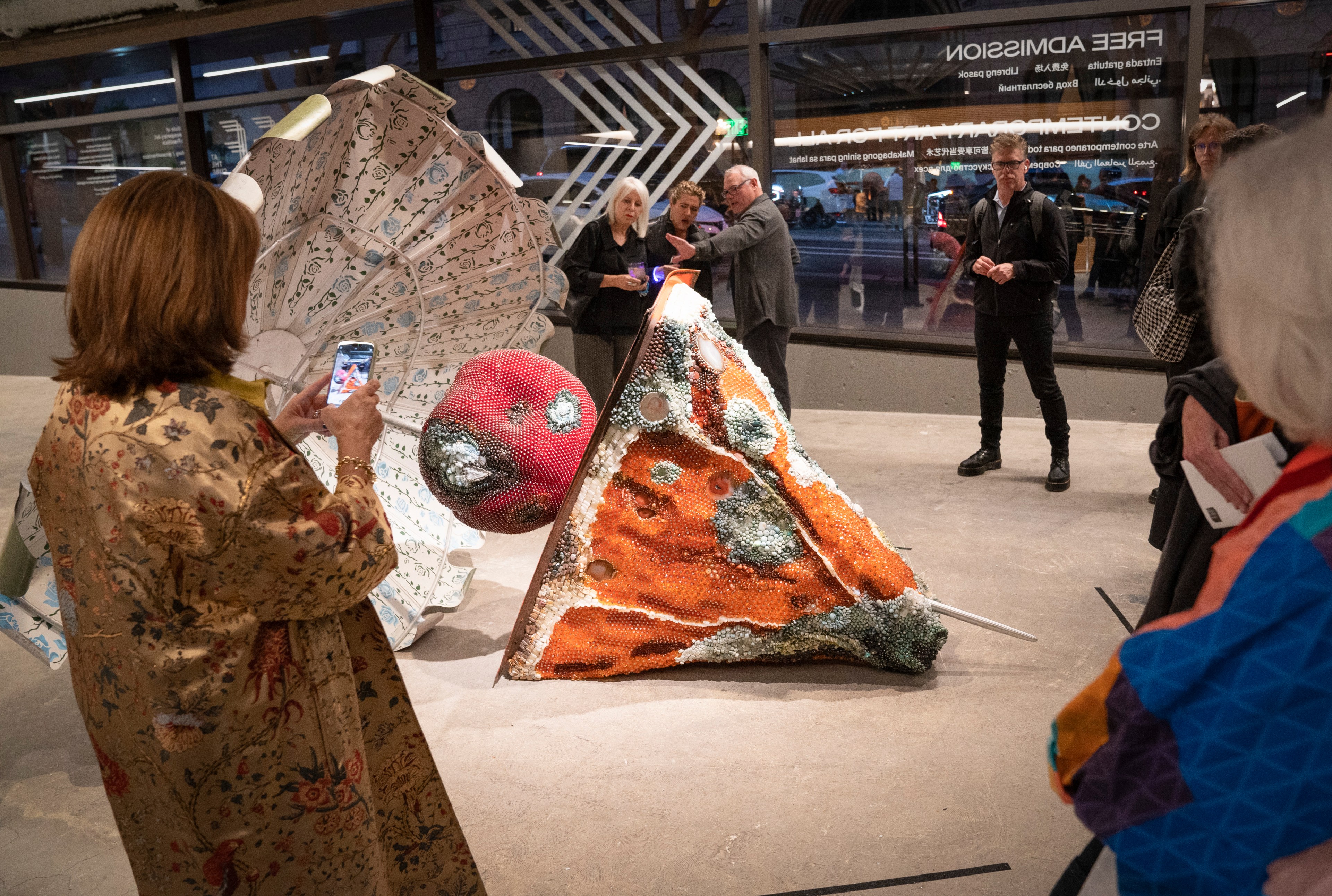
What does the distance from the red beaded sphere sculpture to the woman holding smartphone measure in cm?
105

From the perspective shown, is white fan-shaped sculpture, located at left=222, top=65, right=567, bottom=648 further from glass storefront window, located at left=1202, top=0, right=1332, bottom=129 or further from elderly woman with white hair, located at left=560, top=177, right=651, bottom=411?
glass storefront window, located at left=1202, top=0, right=1332, bottom=129

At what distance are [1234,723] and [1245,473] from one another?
0.46m

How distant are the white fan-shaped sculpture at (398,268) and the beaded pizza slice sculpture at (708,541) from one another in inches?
20.1

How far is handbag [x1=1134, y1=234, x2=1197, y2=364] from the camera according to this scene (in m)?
3.48

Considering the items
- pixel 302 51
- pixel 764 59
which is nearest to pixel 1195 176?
pixel 764 59

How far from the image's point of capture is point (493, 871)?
2.15m

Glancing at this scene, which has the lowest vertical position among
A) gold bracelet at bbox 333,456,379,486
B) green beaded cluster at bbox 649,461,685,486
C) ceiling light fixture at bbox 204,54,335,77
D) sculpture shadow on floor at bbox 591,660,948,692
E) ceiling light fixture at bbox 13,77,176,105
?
sculpture shadow on floor at bbox 591,660,948,692

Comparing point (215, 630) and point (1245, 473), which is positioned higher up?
point (1245, 473)

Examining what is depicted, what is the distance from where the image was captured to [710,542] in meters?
2.84

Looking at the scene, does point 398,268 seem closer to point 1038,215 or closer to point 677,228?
point 677,228

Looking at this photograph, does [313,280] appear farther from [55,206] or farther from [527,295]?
[55,206]

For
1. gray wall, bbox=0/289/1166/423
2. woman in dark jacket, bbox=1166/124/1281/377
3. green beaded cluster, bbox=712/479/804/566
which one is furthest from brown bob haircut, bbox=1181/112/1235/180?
green beaded cluster, bbox=712/479/804/566

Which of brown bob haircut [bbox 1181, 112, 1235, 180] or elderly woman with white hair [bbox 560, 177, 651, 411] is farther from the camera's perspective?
elderly woman with white hair [bbox 560, 177, 651, 411]

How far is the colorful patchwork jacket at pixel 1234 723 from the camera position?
82 centimetres
